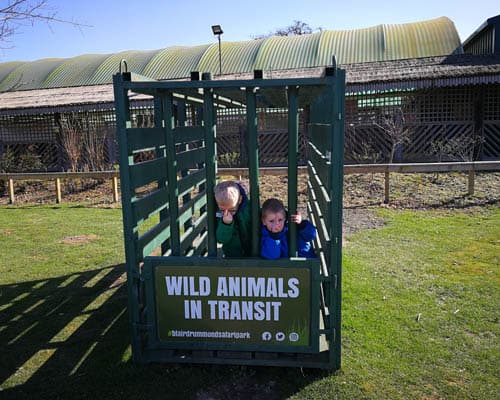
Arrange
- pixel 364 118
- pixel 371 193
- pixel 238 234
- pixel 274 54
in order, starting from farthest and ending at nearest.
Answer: pixel 274 54, pixel 364 118, pixel 371 193, pixel 238 234

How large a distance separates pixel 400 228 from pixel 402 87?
24.7 ft

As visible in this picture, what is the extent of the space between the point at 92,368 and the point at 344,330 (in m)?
1.89

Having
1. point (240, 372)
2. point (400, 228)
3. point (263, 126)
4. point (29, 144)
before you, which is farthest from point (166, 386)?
point (29, 144)

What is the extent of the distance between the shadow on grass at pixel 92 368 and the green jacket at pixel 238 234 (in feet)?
2.59

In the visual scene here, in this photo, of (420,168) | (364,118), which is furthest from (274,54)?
(420,168)

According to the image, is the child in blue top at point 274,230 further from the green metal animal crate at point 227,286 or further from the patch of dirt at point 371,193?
the patch of dirt at point 371,193

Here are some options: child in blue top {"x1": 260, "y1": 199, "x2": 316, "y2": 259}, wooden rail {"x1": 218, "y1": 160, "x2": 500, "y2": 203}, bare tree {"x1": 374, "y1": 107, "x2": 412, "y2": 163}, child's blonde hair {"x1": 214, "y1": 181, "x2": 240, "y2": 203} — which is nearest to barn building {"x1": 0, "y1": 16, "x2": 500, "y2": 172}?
bare tree {"x1": 374, "y1": 107, "x2": 412, "y2": 163}

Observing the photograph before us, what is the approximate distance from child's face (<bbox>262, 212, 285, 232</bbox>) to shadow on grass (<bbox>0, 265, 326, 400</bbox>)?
94 cm

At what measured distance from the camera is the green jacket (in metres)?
3.27

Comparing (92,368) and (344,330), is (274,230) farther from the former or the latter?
(92,368)

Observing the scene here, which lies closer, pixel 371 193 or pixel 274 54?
pixel 371 193

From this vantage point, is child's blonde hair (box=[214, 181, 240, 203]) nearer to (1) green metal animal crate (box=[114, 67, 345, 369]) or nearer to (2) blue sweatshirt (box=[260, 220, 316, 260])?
(1) green metal animal crate (box=[114, 67, 345, 369])

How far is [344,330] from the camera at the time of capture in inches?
148

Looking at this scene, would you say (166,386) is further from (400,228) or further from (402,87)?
(402,87)
